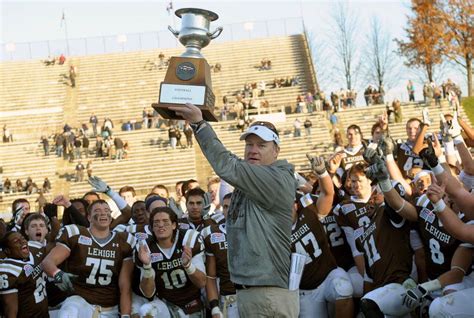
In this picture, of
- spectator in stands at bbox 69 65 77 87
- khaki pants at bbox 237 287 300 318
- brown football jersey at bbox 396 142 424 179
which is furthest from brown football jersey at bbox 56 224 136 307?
spectator in stands at bbox 69 65 77 87

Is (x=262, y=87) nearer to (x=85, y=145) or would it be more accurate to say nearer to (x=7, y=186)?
(x=85, y=145)

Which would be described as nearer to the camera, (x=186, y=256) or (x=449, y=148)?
(x=186, y=256)

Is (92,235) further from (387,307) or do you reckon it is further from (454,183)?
(454,183)

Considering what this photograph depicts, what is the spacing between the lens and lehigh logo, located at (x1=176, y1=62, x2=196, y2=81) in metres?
5.38

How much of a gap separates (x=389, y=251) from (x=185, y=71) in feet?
9.05

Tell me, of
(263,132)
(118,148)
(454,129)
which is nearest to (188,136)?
(118,148)

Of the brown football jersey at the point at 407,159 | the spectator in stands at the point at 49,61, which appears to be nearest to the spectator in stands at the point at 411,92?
the spectator in stands at the point at 49,61

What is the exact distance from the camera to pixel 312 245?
7.70 m

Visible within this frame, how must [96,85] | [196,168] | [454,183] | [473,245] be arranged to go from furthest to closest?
[96,85], [196,168], [473,245], [454,183]

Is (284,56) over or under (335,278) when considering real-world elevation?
over

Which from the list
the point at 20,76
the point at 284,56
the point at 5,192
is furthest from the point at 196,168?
the point at 20,76

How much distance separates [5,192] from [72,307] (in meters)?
24.5

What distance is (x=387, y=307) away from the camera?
663 cm

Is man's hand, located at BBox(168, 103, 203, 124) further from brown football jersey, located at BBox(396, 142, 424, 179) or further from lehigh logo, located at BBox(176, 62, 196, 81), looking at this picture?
brown football jersey, located at BBox(396, 142, 424, 179)
